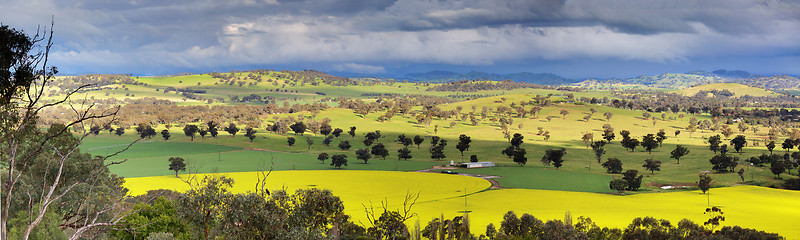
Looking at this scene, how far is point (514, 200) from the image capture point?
93250mm

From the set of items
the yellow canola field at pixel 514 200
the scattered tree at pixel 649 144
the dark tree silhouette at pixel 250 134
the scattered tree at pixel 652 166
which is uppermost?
the dark tree silhouette at pixel 250 134

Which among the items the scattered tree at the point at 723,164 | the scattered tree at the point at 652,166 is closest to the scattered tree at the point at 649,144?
the scattered tree at the point at 652,166

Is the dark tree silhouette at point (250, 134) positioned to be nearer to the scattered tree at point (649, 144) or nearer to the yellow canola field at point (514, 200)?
the yellow canola field at point (514, 200)

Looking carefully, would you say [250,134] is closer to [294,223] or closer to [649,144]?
[649,144]

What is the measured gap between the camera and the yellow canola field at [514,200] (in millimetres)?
79188

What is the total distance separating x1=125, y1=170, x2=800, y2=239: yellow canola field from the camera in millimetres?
79188

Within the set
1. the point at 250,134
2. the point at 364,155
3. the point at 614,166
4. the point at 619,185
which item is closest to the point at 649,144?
the point at 614,166

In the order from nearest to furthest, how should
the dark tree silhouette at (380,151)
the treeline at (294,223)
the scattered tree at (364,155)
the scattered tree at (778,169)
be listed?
the treeline at (294,223) → the scattered tree at (778,169) → the scattered tree at (364,155) → the dark tree silhouette at (380,151)

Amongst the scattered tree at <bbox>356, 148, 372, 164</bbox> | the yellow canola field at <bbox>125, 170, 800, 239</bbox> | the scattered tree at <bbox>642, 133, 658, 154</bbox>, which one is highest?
the scattered tree at <bbox>642, 133, 658, 154</bbox>

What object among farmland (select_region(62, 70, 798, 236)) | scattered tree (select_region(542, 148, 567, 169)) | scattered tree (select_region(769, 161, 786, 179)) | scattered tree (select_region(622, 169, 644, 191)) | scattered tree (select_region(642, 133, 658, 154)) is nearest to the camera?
farmland (select_region(62, 70, 798, 236))

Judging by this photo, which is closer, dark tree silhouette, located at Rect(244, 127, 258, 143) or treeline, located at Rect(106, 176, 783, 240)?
treeline, located at Rect(106, 176, 783, 240)

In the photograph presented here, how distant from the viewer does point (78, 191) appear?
4691cm

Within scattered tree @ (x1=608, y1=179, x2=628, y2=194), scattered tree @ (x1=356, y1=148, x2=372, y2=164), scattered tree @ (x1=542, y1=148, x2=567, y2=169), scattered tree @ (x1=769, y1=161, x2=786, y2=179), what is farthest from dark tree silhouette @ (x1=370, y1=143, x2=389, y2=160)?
scattered tree @ (x1=769, y1=161, x2=786, y2=179)

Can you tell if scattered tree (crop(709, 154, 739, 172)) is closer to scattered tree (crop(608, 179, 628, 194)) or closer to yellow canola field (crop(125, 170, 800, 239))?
yellow canola field (crop(125, 170, 800, 239))
